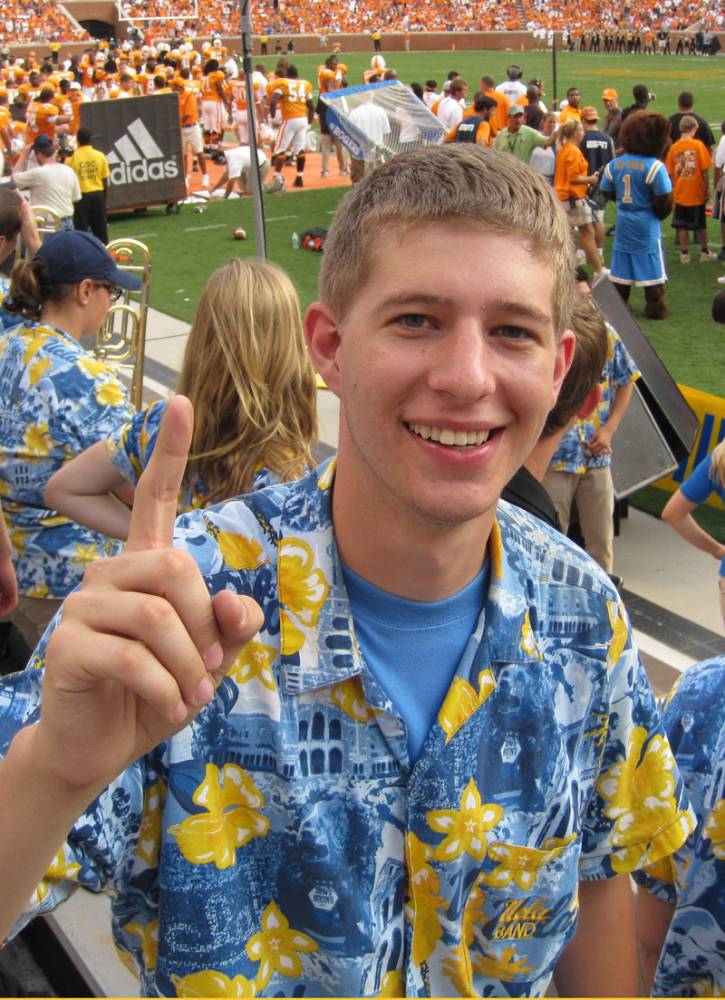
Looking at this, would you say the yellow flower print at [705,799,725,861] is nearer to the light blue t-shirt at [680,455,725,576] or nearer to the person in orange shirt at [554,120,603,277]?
the light blue t-shirt at [680,455,725,576]

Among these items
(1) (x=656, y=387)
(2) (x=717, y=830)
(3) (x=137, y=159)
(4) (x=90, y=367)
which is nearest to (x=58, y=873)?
(2) (x=717, y=830)

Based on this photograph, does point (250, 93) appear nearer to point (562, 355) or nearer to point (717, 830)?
point (562, 355)

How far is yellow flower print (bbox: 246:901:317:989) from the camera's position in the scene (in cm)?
139

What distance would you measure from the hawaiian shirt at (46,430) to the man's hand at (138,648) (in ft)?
7.97

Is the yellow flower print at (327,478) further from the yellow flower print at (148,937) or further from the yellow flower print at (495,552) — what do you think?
the yellow flower print at (148,937)

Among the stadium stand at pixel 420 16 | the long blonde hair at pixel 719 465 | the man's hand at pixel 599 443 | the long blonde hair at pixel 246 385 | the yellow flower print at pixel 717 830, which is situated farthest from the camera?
the stadium stand at pixel 420 16

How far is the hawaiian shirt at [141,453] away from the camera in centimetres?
263

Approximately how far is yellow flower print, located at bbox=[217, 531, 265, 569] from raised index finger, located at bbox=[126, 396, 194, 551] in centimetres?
27

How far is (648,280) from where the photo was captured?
32.9 feet

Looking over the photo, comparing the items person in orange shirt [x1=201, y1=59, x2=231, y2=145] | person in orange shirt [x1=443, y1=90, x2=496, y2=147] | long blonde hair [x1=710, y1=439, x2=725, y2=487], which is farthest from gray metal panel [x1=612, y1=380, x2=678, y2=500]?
person in orange shirt [x1=201, y1=59, x2=231, y2=145]

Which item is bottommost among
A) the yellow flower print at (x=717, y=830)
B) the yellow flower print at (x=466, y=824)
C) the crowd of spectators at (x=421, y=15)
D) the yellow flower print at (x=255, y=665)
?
the yellow flower print at (x=717, y=830)

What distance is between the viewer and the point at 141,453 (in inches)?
106

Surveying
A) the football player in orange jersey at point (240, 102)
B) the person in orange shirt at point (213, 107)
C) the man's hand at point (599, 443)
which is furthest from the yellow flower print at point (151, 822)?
the person in orange shirt at point (213, 107)

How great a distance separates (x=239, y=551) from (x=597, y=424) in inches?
150
